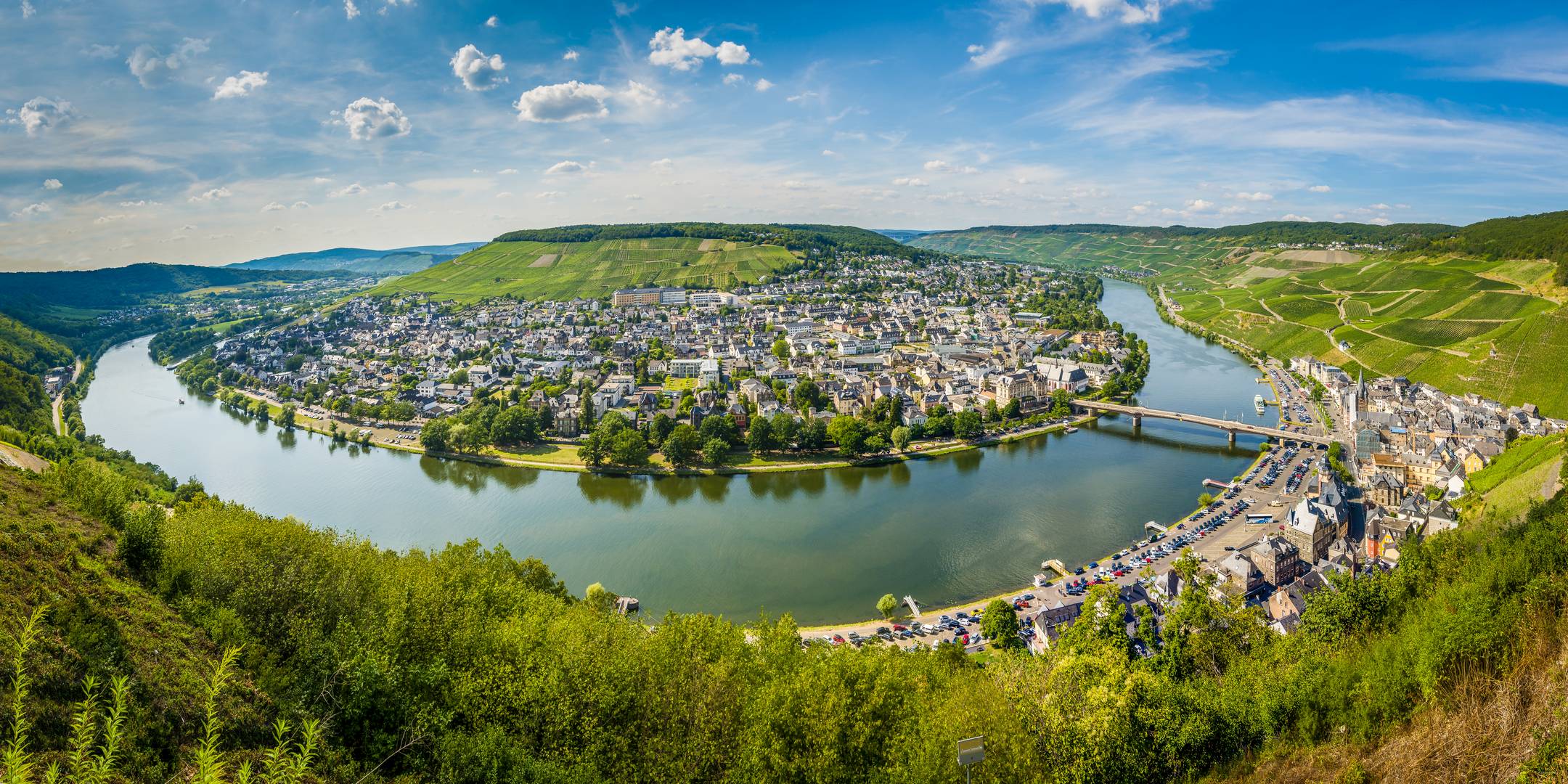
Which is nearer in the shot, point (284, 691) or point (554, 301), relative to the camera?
point (284, 691)

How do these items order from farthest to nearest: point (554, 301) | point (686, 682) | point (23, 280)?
point (23, 280), point (554, 301), point (686, 682)

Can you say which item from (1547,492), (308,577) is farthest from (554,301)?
(1547,492)

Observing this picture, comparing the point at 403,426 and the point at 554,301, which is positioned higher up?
the point at 554,301

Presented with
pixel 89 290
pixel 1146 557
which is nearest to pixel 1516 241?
pixel 1146 557

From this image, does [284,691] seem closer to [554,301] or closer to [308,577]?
[308,577]

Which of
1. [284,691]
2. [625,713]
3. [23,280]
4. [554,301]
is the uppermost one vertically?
[23,280]

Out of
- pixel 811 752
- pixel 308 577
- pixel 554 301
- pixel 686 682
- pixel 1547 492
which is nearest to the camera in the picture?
pixel 811 752

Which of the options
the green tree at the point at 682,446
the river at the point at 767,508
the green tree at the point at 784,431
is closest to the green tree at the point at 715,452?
the green tree at the point at 682,446
